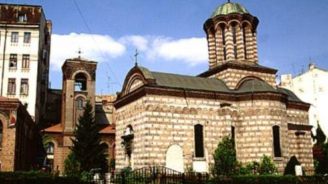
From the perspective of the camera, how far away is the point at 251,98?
28.0 metres

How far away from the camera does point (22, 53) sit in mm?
43156

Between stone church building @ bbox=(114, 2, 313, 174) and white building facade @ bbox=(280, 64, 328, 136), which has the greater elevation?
white building facade @ bbox=(280, 64, 328, 136)

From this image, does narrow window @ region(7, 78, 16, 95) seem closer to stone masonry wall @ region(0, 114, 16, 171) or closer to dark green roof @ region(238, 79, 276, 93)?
stone masonry wall @ region(0, 114, 16, 171)

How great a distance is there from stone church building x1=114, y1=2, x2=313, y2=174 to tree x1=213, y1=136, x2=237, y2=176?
609mm

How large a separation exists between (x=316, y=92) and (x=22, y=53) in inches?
1365

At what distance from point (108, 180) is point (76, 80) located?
25826 millimetres

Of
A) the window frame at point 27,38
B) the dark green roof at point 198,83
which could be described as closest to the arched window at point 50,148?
the window frame at point 27,38

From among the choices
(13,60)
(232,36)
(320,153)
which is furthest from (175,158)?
(13,60)

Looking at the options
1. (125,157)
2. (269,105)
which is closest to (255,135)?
(269,105)

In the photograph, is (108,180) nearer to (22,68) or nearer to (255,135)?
(255,135)

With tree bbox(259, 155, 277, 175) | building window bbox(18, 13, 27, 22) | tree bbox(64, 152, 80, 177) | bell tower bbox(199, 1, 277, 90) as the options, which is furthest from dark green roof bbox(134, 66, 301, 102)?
building window bbox(18, 13, 27, 22)

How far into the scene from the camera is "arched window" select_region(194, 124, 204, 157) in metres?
26.5

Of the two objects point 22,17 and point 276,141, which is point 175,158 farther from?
point 22,17

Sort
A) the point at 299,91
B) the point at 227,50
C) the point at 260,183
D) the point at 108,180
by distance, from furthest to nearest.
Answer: the point at 299,91
the point at 227,50
the point at 108,180
the point at 260,183
